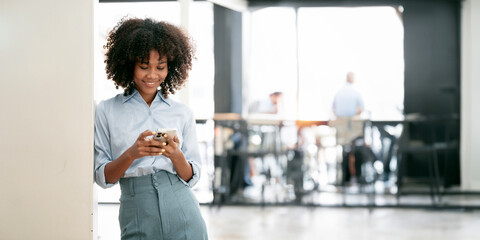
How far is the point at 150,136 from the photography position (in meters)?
1.34

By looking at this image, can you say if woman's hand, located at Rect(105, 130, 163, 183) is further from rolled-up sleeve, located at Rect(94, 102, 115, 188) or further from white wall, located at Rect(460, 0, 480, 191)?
white wall, located at Rect(460, 0, 480, 191)

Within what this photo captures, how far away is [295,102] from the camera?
7484mm

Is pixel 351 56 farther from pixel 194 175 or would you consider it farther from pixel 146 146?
pixel 146 146

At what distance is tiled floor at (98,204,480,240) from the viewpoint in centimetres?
416

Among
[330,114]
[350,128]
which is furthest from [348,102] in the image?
[350,128]

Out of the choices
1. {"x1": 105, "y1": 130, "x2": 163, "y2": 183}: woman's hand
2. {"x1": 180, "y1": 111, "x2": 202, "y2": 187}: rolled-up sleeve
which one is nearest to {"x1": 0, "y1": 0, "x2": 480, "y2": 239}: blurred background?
{"x1": 180, "y1": 111, "x2": 202, "y2": 187}: rolled-up sleeve

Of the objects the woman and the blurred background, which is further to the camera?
the blurred background

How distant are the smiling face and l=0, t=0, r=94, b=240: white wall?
0.70 ft

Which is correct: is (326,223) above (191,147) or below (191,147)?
below

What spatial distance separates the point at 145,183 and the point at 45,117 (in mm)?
416

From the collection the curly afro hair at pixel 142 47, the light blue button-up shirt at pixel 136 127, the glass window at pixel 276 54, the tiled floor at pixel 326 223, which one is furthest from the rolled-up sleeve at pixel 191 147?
the glass window at pixel 276 54

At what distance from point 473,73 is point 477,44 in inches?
13.7

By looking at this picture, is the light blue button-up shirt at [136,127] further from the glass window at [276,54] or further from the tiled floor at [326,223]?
the glass window at [276,54]

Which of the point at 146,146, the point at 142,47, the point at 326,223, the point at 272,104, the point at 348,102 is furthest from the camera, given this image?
the point at 272,104
